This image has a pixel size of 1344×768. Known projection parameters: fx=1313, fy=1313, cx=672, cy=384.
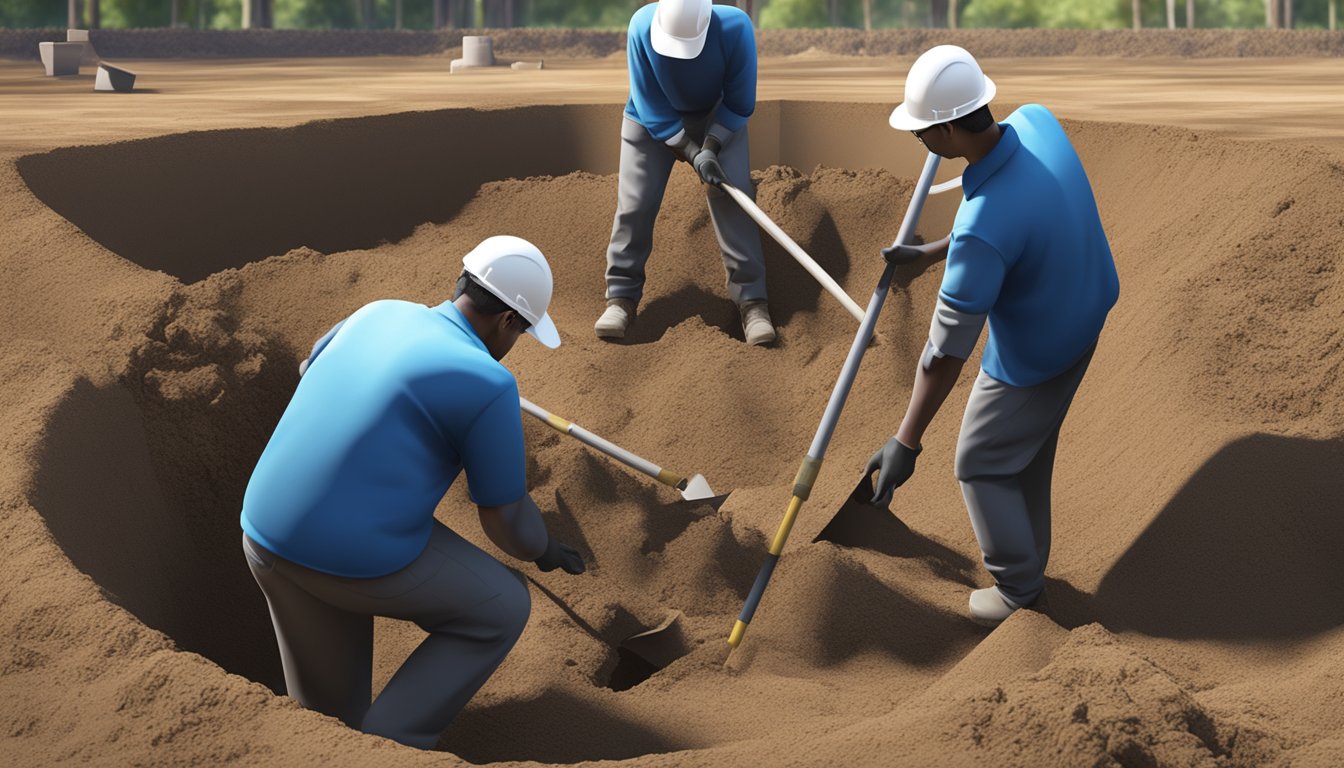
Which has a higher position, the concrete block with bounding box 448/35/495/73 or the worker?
the concrete block with bounding box 448/35/495/73

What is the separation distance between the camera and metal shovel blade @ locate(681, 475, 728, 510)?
491 centimetres

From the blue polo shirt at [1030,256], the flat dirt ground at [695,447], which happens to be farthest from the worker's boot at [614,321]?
the blue polo shirt at [1030,256]

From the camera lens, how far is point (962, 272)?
3.53 meters

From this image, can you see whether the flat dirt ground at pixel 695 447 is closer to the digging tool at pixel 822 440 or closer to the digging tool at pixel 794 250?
the digging tool at pixel 822 440

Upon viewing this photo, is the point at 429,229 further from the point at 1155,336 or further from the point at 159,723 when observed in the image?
the point at 159,723

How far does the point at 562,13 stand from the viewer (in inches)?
1473

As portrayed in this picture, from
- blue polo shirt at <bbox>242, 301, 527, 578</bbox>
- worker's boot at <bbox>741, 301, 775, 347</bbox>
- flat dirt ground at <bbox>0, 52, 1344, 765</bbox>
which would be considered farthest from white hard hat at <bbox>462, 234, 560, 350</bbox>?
worker's boot at <bbox>741, 301, 775, 347</bbox>

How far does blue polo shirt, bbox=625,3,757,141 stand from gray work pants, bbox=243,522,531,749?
330cm

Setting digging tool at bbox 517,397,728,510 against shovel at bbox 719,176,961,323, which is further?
shovel at bbox 719,176,961,323

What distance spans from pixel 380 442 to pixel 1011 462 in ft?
6.42

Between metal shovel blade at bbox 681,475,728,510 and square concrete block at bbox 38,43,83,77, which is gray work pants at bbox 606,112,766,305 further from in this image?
square concrete block at bbox 38,43,83,77

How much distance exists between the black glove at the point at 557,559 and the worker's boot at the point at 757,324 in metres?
2.96

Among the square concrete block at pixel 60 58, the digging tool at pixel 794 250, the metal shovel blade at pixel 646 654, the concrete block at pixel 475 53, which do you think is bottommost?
the metal shovel blade at pixel 646 654

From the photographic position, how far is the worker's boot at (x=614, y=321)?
6406 mm
